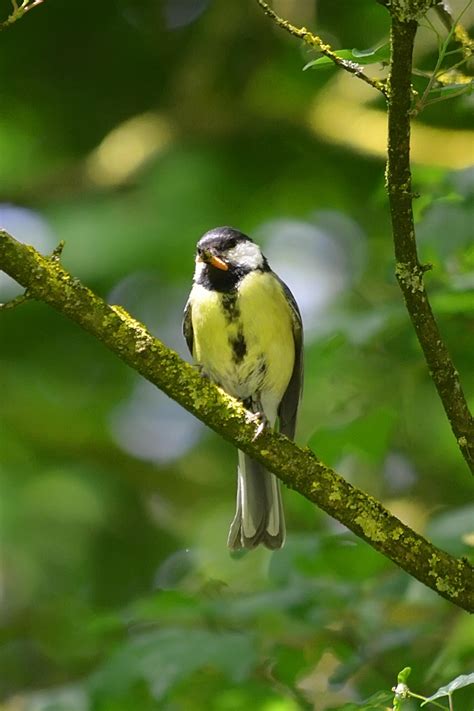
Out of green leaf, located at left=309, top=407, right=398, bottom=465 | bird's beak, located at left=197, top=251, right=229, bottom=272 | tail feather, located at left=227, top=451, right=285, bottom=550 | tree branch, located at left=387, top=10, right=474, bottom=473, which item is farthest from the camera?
bird's beak, located at left=197, top=251, right=229, bottom=272

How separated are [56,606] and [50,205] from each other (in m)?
2.28

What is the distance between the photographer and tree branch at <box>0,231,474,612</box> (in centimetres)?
243

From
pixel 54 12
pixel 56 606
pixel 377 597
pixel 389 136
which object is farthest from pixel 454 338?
pixel 54 12

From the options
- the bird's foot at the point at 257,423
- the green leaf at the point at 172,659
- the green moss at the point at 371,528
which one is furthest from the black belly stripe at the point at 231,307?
the green moss at the point at 371,528

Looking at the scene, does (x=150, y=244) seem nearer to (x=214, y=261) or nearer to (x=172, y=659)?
(x=214, y=261)

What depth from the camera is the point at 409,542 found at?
2461 millimetres

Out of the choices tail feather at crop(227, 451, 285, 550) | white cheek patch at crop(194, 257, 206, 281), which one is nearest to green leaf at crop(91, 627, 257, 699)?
tail feather at crop(227, 451, 285, 550)

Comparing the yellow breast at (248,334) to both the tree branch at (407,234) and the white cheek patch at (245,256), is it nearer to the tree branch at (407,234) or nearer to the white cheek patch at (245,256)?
the white cheek patch at (245,256)

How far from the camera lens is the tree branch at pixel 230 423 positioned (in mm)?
2432

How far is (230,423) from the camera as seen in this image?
258 cm

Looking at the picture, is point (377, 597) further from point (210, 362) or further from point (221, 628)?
point (210, 362)

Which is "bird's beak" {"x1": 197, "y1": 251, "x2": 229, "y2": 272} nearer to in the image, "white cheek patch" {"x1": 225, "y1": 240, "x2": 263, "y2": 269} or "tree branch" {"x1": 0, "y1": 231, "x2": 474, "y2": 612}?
"white cheek patch" {"x1": 225, "y1": 240, "x2": 263, "y2": 269}

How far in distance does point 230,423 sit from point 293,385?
1.79 m

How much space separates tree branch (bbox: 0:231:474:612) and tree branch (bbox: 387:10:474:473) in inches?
10.0
